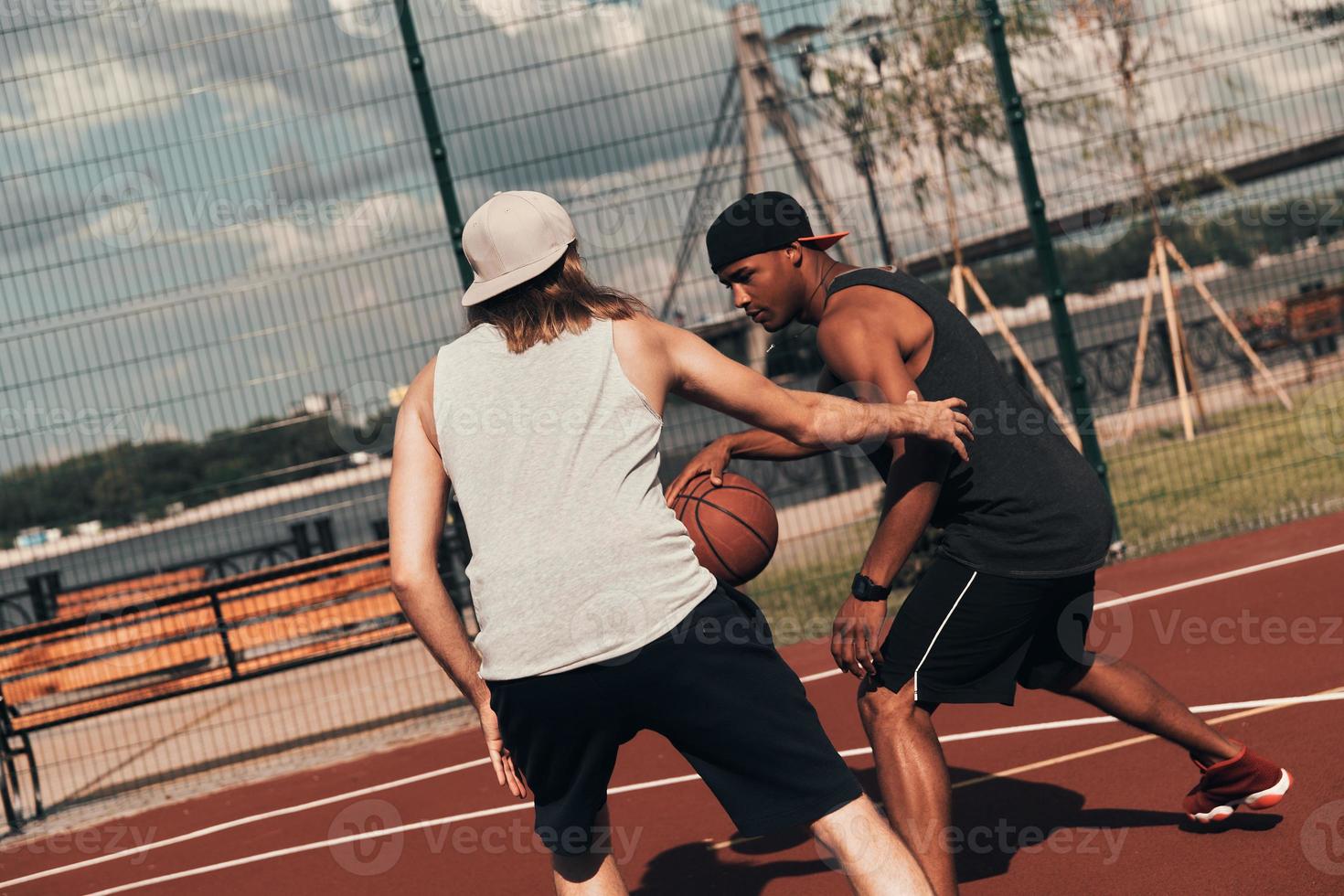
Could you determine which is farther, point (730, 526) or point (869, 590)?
point (730, 526)

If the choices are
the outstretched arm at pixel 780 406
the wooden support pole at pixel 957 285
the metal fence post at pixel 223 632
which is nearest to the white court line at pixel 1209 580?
the wooden support pole at pixel 957 285

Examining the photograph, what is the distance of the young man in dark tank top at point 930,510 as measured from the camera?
3.24 metres

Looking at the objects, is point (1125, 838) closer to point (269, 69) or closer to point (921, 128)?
point (921, 128)

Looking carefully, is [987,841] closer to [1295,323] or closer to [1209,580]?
[1209,580]

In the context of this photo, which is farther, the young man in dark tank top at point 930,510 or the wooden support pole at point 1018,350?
the wooden support pole at point 1018,350

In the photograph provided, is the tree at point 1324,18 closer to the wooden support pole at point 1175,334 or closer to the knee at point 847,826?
the wooden support pole at point 1175,334

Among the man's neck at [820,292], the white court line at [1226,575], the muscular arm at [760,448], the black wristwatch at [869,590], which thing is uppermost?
the man's neck at [820,292]

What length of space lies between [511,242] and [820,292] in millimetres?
1224

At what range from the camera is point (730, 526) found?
3.76 m

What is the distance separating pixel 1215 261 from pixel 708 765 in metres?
7.58

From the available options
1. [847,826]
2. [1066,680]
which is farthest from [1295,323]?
[847,826]

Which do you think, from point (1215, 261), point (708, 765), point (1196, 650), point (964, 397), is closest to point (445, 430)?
point (708, 765)

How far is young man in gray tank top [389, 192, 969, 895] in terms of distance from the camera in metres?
2.51

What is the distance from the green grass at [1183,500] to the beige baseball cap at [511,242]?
5.51 meters
